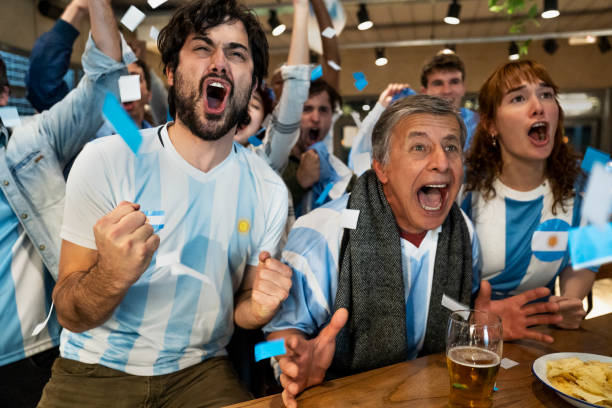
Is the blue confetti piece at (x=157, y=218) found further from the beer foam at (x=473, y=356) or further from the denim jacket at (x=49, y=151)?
the beer foam at (x=473, y=356)

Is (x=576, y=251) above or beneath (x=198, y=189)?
beneath

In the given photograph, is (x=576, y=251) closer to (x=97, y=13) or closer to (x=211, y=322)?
(x=211, y=322)

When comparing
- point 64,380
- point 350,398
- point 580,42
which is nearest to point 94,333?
point 64,380

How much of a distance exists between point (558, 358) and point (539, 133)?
1197 millimetres

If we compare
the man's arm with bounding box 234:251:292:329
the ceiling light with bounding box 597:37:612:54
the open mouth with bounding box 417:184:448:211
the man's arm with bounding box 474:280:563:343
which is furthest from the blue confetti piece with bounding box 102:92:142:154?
the ceiling light with bounding box 597:37:612:54

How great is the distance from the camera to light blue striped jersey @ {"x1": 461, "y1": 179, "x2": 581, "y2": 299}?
1.94 metres

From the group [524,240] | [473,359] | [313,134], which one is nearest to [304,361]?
[473,359]

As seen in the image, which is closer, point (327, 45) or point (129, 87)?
point (129, 87)

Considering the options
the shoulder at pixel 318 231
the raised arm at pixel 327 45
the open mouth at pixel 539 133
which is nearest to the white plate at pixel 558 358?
the shoulder at pixel 318 231

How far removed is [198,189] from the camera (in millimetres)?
1470

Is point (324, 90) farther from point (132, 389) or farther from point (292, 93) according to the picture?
point (132, 389)

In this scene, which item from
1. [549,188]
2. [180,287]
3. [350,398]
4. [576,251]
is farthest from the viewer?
[549,188]

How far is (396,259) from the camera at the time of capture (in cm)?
144

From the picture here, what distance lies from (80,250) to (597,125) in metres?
9.67
